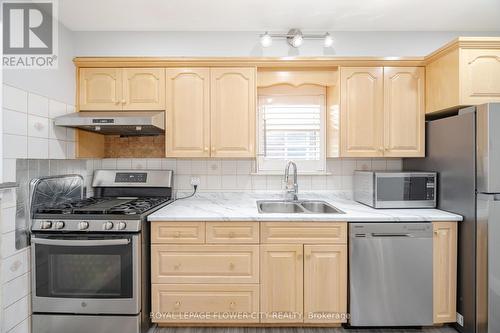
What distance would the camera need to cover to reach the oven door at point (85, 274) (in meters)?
1.76

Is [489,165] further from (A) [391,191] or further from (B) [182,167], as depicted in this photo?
(B) [182,167]

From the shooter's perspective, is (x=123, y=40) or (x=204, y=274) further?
(x=123, y=40)

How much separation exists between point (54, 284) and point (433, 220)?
107 inches

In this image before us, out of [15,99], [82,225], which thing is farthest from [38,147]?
[82,225]

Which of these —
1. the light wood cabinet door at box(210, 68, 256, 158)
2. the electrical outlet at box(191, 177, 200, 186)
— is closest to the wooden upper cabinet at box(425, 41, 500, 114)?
the light wood cabinet door at box(210, 68, 256, 158)

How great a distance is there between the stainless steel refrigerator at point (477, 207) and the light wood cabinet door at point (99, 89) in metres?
2.75

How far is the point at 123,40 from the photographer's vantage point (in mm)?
2428

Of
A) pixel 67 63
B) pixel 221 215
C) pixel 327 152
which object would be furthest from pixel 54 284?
pixel 327 152

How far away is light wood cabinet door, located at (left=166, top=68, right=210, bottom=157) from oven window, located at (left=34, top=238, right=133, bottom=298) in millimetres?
920

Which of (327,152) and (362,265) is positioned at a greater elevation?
(327,152)

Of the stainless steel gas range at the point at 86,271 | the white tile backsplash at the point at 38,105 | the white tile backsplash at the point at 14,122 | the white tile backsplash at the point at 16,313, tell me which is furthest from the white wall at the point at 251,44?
the white tile backsplash at the point at 16,313

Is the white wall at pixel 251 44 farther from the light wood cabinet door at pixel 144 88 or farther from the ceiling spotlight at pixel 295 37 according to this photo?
the light wood cabinet door at pixel 144 88

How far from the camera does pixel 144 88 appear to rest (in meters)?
2.25

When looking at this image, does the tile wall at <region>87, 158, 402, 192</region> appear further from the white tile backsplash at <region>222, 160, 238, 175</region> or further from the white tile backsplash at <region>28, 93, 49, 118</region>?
the white tile backsplash at <region>28, 93, 49, 118</region>
